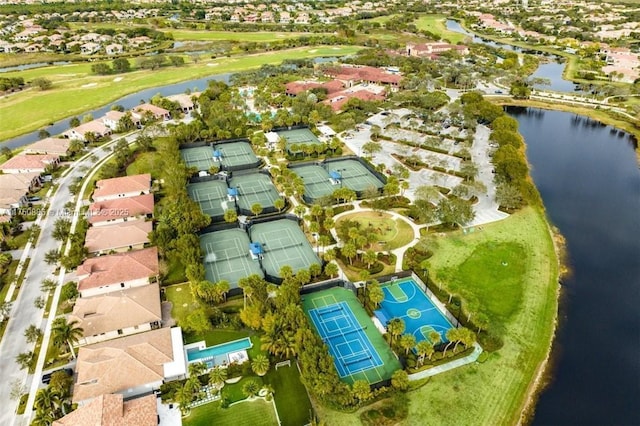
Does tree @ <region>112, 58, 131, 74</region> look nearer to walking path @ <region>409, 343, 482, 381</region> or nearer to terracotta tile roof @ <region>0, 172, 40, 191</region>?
terracotta tile roof @ <region>0, 172, 40, 191</region>

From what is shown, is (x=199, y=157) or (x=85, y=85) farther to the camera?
(x=85, y=85)

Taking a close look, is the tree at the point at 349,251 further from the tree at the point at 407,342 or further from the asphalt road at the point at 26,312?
the asphalt road at the point at 26,312

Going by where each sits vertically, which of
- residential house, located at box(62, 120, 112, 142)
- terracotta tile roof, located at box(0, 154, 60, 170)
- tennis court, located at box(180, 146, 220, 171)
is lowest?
tennis court, located at box(180, 146, 220, 171)

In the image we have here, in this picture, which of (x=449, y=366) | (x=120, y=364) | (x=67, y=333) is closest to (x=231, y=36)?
(x=67, y=333)

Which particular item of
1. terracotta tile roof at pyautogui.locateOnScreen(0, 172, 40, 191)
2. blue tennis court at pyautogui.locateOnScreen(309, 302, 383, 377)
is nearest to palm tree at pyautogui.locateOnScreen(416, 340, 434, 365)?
blue tennis court at pyautogui.locateOnScreen(309, 302, 383, 377)

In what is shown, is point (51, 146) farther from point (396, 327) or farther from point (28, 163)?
point (396, 327)

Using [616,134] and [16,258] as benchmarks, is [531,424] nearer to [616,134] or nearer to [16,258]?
[16,258]
